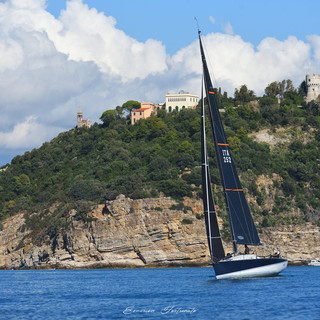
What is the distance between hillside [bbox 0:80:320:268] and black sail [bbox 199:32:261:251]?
4667cm

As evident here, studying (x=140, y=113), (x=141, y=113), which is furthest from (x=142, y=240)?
(x=140, y=113)

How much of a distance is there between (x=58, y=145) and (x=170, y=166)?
137ft

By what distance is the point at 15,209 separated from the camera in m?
109

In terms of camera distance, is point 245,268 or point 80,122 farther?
point 80,122

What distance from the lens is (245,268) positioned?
4559 centimetres

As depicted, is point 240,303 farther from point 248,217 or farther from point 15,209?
point 15,209

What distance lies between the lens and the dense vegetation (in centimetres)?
10000

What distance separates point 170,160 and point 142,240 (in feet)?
78.9

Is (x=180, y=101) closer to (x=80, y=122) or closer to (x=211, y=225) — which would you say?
(x=80, y=122)

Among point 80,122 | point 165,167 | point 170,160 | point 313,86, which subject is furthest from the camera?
point 80,122

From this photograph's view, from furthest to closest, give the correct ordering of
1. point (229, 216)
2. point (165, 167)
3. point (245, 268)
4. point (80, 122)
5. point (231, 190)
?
point (80, 122)
point (165, 167)
point (245, 268)
point (231, 190)
point (229, 216)

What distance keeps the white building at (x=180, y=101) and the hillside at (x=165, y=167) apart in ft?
21.4

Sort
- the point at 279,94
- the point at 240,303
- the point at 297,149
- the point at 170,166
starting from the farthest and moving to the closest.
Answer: the point at 279,94, the point at 297,149, the point at 170,166, the point at 240,303

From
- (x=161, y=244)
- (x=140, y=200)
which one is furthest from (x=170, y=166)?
(x=161, y=244)
